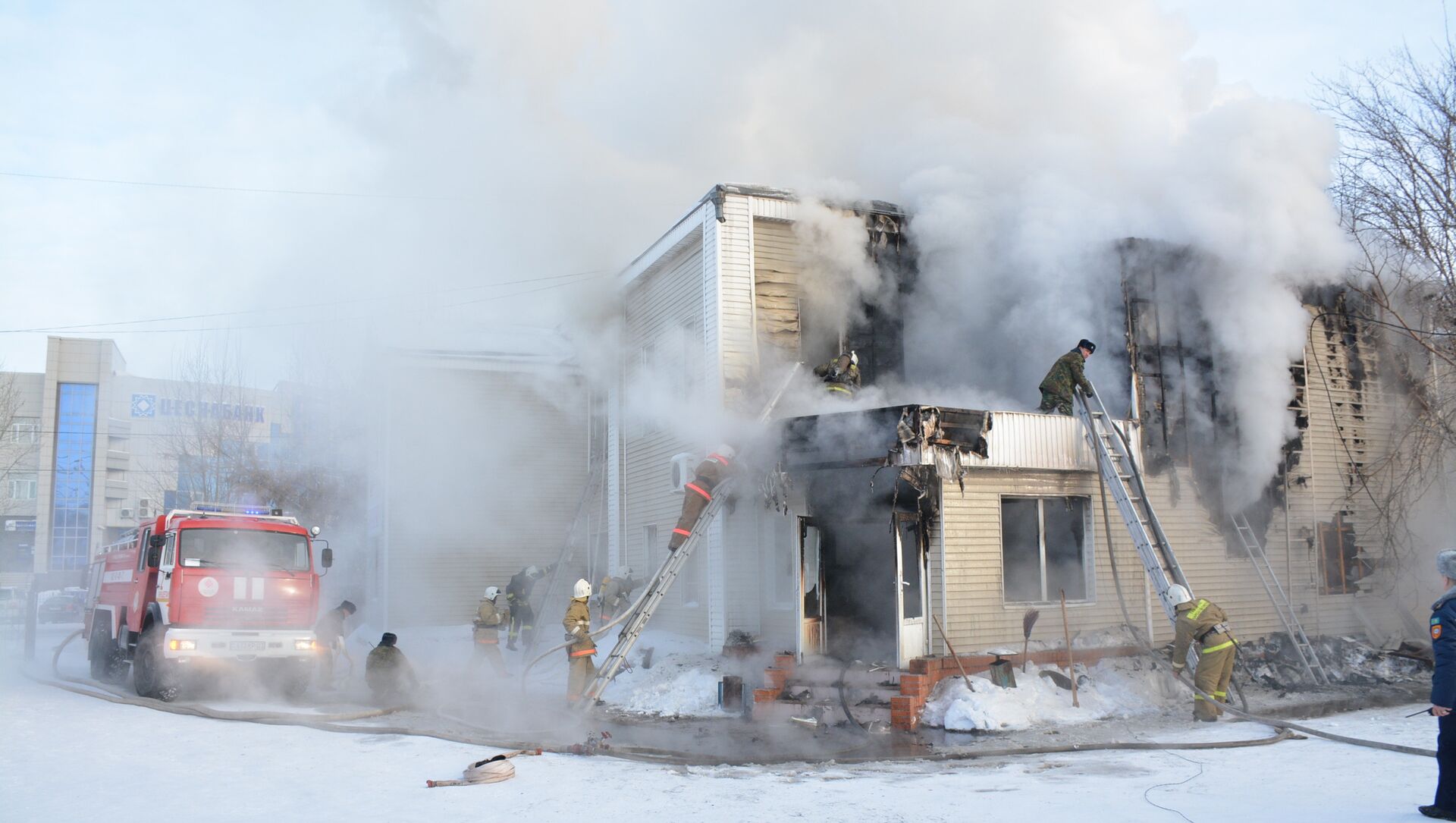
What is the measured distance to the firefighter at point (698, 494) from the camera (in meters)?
11.6

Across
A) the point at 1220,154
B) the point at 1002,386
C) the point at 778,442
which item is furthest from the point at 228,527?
the point at 1220,154

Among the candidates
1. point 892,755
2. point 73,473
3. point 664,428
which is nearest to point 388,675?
point 664,428

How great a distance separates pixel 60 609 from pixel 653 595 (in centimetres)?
3121

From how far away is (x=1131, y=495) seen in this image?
450 inches

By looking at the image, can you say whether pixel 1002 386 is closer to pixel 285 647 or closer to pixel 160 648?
pixel 285 647

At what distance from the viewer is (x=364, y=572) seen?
23281 mm

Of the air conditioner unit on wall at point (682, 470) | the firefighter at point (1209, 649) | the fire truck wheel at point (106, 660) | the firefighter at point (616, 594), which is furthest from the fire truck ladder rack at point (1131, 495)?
the fire truck wheel at point (106, 660)

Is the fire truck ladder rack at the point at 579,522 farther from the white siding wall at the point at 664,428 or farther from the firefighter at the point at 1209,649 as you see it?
the firefighter at the point at 1209,649

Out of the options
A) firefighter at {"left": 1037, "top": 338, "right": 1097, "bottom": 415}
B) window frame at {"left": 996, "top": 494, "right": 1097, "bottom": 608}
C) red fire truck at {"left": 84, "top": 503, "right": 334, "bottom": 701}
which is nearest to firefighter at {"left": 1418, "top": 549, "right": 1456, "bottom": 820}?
window frame at {"left": 996, "top": 494, "right": 1097, "bottom": 608}

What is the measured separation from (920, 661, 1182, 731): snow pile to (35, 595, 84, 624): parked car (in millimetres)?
33767

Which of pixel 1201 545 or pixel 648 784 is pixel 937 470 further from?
pixel 648 784

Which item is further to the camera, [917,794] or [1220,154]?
[1220,154]

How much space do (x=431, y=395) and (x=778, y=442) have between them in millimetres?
10653

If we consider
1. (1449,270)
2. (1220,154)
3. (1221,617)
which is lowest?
(1221,617)
